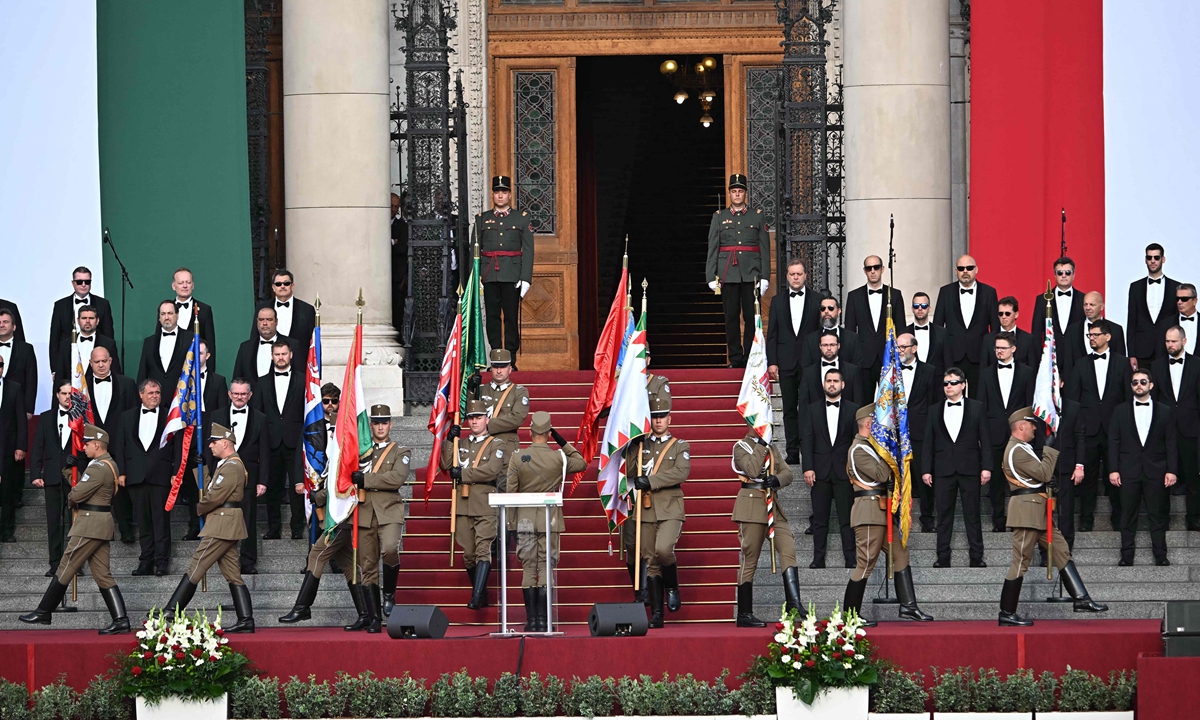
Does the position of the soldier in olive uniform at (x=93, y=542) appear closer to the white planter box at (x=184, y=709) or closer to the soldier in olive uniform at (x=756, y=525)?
the white planter box at (x=184, y=709)

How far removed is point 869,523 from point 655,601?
1.97 m

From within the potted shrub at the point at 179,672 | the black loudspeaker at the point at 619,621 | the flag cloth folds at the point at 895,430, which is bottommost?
the potted shrub at the point at 179,672

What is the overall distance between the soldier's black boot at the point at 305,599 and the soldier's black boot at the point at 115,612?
4.52 ft

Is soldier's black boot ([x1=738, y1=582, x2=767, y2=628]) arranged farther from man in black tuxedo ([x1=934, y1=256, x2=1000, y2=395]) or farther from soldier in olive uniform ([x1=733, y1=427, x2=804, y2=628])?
man in black tuxedo ([x1=934, y1=256, x2=1000, y2=395])

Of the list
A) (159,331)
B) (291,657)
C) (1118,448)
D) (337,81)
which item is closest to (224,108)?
(337,81)

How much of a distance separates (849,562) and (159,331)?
722cm

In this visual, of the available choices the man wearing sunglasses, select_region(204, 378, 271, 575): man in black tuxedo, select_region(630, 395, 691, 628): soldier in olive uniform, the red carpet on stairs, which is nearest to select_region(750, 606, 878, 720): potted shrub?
select_region(630, 395, 691, 628): soldier in olive uniform

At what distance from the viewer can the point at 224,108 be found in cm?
2031

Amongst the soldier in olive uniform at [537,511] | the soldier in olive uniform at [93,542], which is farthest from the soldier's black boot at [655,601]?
the soldier in olive uniform at [93,542]

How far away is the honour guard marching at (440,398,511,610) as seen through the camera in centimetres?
1619

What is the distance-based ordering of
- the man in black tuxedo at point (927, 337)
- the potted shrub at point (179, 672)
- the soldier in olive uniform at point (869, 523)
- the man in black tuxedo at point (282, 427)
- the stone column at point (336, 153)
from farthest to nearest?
the stone column at point (336, 153), the man in black tuxedo at point (927, 337), the man in black tuxedo at point (282, 427), the soldier in olive uniform at point (869, 523), the potted shrub at point (179, 672)

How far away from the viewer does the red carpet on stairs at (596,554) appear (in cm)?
1642

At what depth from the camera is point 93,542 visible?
16.1 metres

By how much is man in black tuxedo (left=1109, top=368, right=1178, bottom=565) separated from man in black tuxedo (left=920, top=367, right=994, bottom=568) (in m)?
1.27
